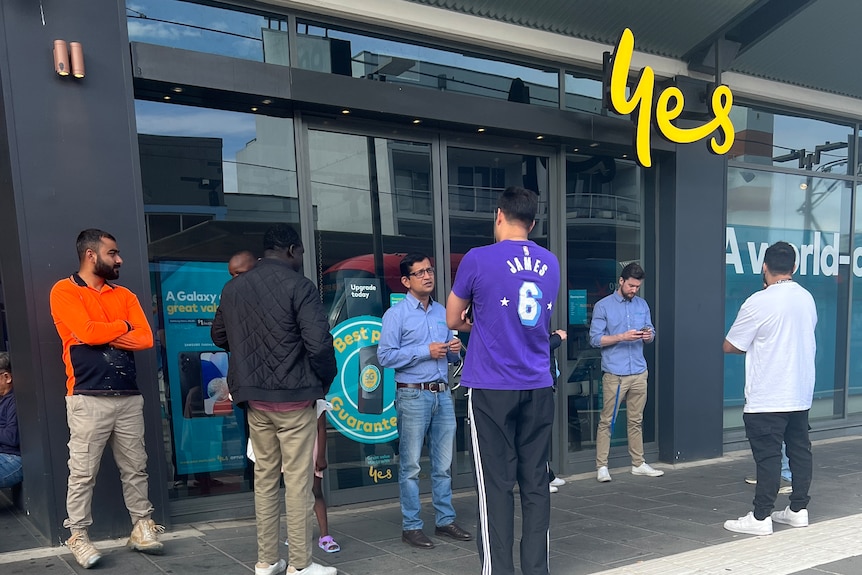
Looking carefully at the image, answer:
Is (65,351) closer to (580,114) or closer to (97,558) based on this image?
(97,558)

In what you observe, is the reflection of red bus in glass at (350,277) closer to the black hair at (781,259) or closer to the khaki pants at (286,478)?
the khaki pants at (286,478)

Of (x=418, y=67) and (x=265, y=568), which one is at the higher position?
(x=418, y=67)

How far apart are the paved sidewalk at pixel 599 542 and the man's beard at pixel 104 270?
1.67 meters

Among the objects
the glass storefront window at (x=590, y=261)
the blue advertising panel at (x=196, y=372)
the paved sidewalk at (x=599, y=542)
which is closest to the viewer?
the paved sidewalk at (x=599, y=542)

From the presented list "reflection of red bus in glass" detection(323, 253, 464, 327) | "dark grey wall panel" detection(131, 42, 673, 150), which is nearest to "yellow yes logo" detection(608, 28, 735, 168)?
"dark grey wall panel" detection(131, 42, 673, 150)

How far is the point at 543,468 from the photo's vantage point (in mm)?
3400

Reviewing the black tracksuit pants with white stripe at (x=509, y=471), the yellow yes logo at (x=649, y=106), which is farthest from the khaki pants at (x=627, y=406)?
the black tracksuit pants with white stripe at (x=509, y=471)

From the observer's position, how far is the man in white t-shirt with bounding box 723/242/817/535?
4449mm

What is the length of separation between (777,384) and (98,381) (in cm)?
437

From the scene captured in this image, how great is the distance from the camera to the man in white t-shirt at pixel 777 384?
14.6 feet

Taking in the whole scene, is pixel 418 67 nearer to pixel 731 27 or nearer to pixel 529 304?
pixel 529 304

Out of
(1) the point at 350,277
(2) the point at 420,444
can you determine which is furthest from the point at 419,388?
(1) the point at 350,277

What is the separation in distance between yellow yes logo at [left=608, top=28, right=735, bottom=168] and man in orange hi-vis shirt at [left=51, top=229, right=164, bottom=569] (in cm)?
417

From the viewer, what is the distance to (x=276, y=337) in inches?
135
